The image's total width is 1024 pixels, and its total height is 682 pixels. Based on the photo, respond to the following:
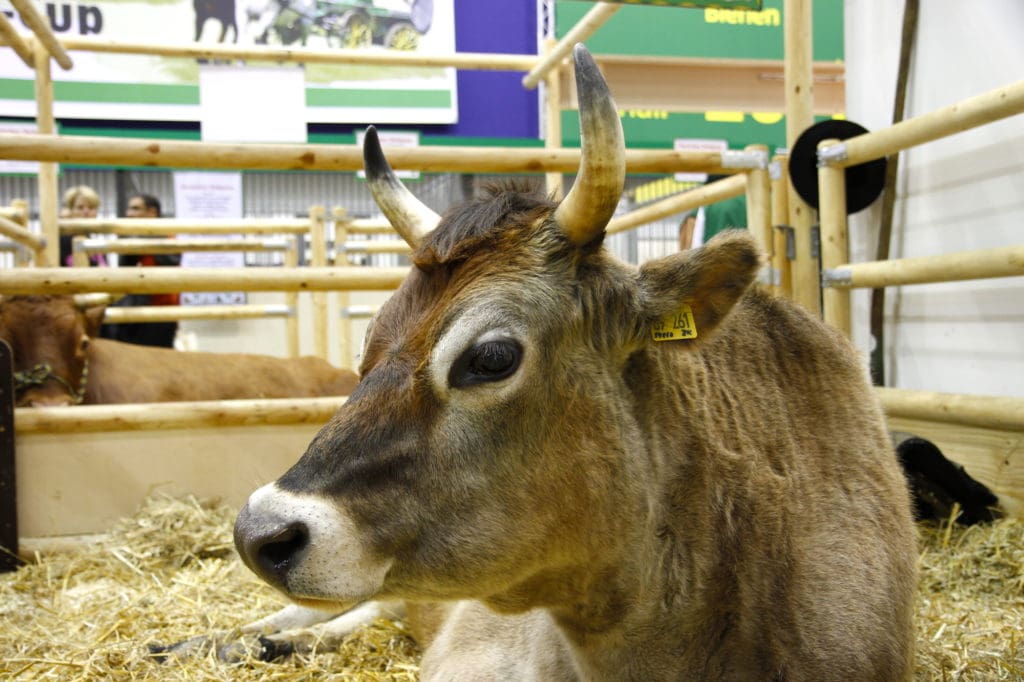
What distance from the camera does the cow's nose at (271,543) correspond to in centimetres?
137

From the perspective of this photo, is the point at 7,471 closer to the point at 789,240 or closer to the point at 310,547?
the point at 310,547

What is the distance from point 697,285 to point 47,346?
4588 mm

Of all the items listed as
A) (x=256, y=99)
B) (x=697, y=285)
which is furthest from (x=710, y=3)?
(x=256, y=99)

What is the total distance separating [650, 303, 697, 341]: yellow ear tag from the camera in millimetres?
1725

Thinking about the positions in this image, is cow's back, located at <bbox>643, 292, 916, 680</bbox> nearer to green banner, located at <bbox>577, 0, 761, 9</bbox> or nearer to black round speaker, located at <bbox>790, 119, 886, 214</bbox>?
green banner, located at <bbox>577, 0, 761, 9</bbox>

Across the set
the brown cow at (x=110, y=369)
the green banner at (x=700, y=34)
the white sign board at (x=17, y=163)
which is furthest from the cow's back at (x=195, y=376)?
the green banner at (x=700, y=34)

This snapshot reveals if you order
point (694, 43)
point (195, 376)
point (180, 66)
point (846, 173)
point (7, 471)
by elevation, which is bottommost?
point (7, 471)

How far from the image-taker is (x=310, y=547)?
138 centimetres

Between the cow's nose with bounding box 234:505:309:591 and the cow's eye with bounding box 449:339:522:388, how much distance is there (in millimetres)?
363

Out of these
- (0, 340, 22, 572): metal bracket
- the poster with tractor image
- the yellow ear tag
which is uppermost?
the poster with tractor image

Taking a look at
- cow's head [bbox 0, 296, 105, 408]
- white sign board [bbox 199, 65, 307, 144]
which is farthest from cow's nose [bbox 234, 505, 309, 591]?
white sign board [bbox 199, 65, 307, 144]

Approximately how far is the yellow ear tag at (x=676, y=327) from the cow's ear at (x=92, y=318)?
472 centimetres

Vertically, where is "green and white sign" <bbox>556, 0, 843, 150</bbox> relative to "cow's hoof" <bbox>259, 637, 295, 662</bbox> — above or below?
above

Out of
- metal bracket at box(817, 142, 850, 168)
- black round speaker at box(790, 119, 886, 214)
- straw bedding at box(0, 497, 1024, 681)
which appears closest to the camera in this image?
straw bedding at box(0, 497, 1024, 681)
